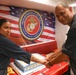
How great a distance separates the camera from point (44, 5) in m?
3.76

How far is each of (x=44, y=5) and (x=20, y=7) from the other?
0.61m

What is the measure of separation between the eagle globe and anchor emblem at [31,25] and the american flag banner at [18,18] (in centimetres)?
11

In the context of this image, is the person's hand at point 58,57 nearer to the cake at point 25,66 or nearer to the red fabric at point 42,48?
the cake at point 25,66

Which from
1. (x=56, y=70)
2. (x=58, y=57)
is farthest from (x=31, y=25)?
(x=58, y=57)

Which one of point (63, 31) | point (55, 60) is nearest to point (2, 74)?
point (55, 60)

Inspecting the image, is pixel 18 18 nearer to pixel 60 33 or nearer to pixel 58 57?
pixel 60 33

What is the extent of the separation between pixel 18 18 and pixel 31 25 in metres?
0.45

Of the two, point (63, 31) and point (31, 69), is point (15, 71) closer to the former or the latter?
point (31, 69)

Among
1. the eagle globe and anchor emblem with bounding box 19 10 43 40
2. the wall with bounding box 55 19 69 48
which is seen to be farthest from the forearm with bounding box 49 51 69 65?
the wall with bounding box 55 19 69 48

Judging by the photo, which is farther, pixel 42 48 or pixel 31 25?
pixel 42 48

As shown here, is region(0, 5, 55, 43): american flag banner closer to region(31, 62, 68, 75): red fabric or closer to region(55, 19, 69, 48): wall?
region(55, 19, 69, 48): wall

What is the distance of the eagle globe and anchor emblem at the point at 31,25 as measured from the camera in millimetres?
3862

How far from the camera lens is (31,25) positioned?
405 cm

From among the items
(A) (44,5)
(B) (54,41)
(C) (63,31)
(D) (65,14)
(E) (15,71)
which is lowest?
(E) (15,71)
